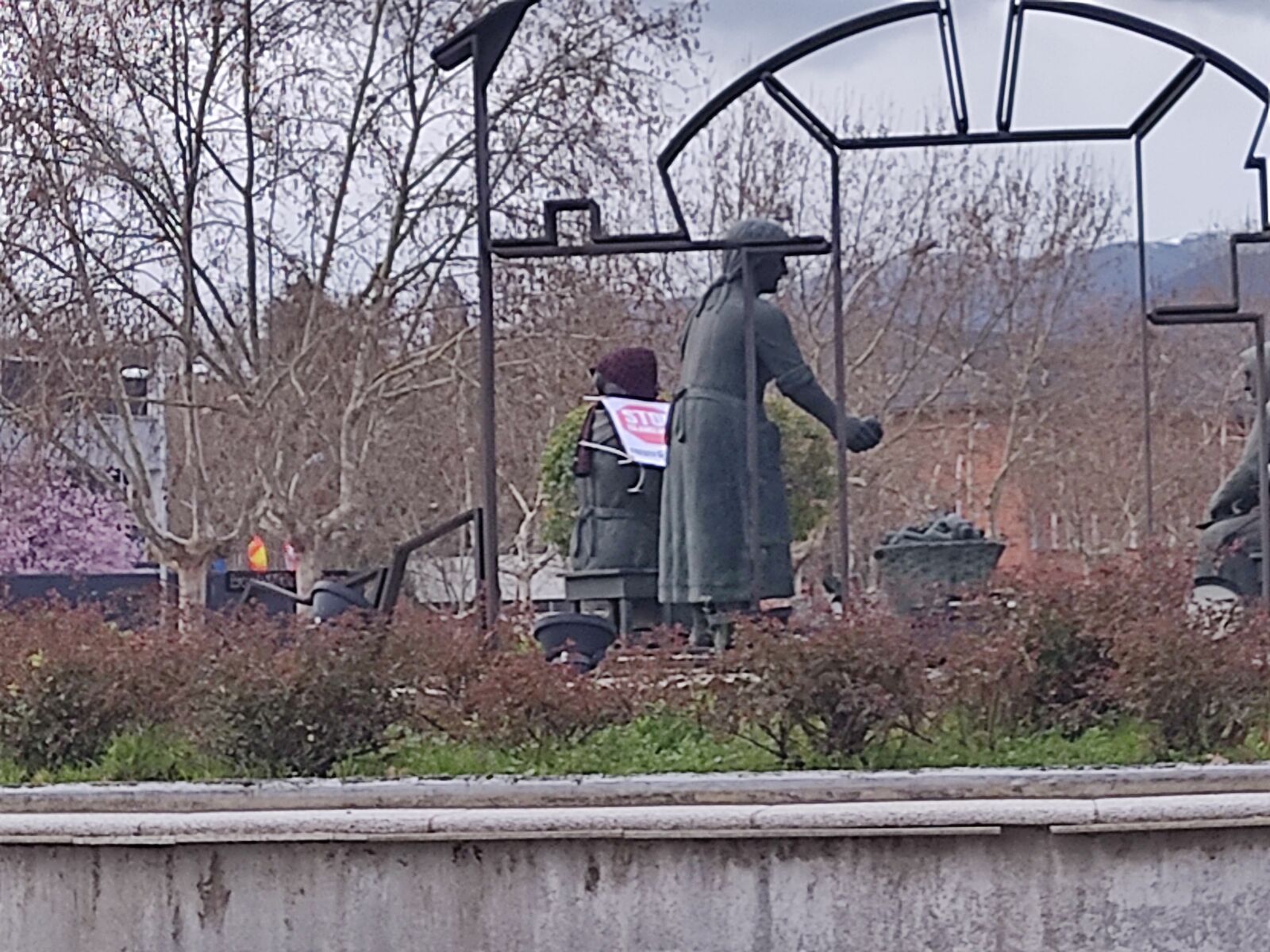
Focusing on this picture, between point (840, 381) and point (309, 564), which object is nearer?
point (840, 381)

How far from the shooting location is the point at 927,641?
791 cm

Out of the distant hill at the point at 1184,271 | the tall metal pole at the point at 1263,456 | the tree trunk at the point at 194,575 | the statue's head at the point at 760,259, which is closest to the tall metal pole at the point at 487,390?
the statue's head at the point at 760,259

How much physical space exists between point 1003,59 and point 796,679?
401cm

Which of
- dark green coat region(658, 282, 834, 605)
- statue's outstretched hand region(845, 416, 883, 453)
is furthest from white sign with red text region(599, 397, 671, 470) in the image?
statue's outstretched hand region(845, 416, 883, 453)

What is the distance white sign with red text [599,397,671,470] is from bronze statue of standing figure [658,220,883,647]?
1.29 m

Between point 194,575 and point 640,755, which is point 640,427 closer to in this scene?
point 640,755

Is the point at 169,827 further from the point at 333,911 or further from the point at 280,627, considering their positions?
the point at 280,627

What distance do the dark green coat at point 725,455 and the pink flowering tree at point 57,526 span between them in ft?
44.1

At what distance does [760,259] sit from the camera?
36.0ft

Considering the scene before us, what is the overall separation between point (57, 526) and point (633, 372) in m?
17.8

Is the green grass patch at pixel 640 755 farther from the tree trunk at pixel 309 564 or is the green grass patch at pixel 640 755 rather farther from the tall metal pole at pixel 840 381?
the tree trunk at pixel 309 564

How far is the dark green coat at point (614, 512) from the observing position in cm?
1326

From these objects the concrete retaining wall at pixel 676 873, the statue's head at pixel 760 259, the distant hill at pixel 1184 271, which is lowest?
the concrete retaining wall at pixel 676 873

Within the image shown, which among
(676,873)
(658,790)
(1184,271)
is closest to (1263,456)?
(658,790)
